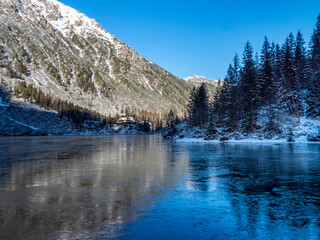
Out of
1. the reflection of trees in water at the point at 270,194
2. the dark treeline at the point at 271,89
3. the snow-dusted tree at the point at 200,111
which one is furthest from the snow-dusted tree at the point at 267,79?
the reflection of trees in water at the point at 270,194

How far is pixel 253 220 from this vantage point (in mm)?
9312

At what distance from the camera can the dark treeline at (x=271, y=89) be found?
6825 cm

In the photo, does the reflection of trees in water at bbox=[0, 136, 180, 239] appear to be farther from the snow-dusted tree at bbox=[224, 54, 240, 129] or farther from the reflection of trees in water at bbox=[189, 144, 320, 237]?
the snow-dusted tree at bbox=[224, 54, 240, 129]

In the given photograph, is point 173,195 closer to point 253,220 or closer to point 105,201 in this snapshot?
point 105,201

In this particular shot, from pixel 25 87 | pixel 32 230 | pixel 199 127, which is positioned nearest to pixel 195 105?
pixel 199 127

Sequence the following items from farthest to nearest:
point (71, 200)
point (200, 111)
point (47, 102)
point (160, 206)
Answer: point (47, 102)
point (200, 111)
point (71, 200)
point (160, 206)

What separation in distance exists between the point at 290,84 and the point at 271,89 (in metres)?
6.24

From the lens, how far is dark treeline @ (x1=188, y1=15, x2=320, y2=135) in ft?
224

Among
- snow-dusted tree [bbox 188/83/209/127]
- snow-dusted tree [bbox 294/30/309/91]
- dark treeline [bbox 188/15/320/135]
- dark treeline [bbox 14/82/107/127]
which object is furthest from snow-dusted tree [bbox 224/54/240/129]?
dark treeline [bbox 14/82/107/127]

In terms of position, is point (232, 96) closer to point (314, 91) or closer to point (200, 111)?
point (200, 111)

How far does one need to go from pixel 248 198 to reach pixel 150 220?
560 cm

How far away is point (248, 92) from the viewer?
72062 millimetres

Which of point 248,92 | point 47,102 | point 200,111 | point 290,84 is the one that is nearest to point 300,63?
point 290,84

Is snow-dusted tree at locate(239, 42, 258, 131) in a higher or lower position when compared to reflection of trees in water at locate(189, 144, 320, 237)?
higher
